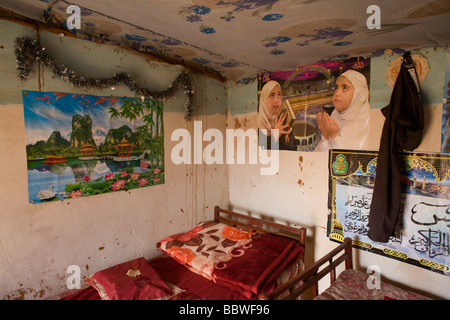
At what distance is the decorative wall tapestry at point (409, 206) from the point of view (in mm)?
1861

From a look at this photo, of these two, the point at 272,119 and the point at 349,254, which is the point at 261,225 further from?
the point at 272,119

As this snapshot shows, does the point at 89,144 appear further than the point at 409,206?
Yes

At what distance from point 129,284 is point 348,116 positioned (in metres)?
2.38

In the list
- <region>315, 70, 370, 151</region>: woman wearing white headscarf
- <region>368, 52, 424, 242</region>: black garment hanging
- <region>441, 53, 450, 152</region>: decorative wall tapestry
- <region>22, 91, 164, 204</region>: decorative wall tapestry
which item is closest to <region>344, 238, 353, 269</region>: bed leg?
<region>368, 52, 424, 242</region>: black garment hanging

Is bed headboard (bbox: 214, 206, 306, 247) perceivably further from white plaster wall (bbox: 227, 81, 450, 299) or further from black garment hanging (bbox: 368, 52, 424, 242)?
black garment hanging (bbox: 368, 52, 424, 242)

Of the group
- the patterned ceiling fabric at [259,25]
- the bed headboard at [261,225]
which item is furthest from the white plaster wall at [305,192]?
the patterned ceiling fabric at [259,25]

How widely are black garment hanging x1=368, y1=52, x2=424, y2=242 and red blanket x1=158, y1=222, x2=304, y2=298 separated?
83 cm

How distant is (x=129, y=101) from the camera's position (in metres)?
2.41

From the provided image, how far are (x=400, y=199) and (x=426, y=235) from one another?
0.32m

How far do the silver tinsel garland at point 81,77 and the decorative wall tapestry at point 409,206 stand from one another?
1.77 m

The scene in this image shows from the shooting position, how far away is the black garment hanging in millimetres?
1855

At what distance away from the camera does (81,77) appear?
6.76 ft

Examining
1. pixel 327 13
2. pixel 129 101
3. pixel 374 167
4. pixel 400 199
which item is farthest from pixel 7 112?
pixel 400 199

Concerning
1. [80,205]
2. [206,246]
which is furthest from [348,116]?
[80,205]
